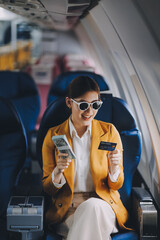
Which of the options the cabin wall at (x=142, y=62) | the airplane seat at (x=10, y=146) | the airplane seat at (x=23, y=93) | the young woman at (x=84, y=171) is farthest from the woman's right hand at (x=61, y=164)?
the airplane seat at (x=23, y=93)

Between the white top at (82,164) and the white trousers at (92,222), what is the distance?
5.3 inches

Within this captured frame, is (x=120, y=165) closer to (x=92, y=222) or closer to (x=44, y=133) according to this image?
(x=92, y=222)

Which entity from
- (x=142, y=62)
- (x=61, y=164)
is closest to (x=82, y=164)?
(x=61, y=164)

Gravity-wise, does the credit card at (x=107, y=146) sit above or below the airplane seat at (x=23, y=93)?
below

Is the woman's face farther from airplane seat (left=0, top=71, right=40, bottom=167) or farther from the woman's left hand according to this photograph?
airplane seat (left=0, top=71, right=40, bottom=167)

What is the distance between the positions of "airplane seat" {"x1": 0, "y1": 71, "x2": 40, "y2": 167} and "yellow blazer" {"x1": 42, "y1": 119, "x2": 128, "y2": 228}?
5.24 ft

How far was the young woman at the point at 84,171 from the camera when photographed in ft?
7.07

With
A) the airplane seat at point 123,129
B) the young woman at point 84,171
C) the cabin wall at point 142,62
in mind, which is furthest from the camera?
the airplane seat at point 123,129

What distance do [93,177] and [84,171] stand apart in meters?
0.07

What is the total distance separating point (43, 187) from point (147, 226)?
68 cm

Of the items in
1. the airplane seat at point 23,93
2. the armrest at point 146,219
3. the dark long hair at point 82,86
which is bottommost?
the armrest at point 146,219

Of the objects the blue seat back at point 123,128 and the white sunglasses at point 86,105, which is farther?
the blue seat back at point 123,128

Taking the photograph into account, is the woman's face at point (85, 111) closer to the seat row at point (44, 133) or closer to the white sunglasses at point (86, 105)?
the white sunglasses at point (86, 105)

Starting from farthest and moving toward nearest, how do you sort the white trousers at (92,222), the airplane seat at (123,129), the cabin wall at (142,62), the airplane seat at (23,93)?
the airplane seat at (23,93), the airplane seat at (123,129), the cabin wall at (142,62), the white trousers at (92,222)
